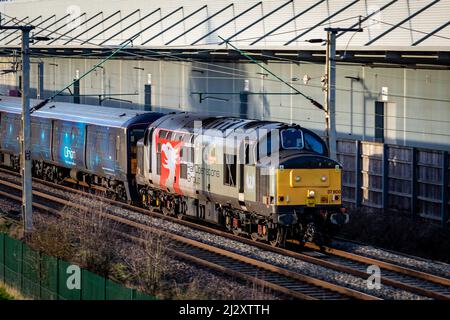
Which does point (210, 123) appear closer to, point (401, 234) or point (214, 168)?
point (214, 168)

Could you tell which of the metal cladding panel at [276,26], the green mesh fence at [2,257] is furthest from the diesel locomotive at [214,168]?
the metal cladding panel at [276,26]

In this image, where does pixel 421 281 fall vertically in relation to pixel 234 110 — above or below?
below

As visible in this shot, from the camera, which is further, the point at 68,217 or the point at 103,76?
the point at 103,76

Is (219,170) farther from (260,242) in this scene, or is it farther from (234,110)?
(234,110)

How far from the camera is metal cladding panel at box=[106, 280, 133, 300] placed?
53.0 feet

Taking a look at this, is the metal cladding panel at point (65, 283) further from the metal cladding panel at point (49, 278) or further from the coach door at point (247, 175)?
the coach door at point (247, 175)

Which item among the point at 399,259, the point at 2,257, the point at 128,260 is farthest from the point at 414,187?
the point at 2,257

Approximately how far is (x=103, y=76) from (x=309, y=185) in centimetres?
3499

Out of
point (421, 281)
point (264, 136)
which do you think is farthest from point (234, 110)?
point (421, 281)

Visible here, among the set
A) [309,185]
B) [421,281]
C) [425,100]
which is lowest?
[421,281]

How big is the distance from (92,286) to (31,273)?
3308mm

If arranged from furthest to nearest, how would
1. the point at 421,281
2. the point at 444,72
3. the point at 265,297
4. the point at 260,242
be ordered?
the point at 444,72 < the point at 260,242 < the point at 421,281 < the point at 265,297

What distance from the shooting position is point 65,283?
1853cm

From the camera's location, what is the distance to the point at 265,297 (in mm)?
18438
